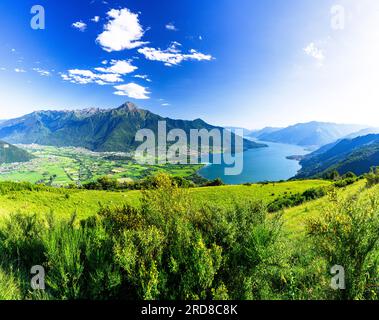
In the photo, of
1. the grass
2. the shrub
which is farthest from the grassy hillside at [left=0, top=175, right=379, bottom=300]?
the grass

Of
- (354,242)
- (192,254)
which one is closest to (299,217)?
(354,242)

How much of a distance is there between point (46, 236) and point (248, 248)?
21.8ft

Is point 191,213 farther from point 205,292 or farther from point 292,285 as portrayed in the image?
point 292,285

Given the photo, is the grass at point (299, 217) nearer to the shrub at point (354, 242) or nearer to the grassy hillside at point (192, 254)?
the grassy hillside at point (192, 254)

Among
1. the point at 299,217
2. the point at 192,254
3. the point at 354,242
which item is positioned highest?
the point at 354,242

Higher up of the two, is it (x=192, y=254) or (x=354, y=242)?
(x=354, y=242)

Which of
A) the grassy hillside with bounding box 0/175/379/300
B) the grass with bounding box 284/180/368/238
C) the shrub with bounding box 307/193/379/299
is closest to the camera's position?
the shrub with bounding box 307/193/379/299

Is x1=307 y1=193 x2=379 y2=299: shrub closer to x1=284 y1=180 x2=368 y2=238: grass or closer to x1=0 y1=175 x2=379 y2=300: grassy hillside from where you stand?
x1=0 y1=175 x2=379 y2=300: grassy hillside

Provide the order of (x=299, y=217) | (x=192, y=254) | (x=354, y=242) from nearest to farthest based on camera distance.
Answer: (x=354, y=242) → (x=192, y=254) → (x=299, y=217)

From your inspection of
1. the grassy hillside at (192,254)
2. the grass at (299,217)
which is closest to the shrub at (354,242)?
the grassy hillside at (192,254)

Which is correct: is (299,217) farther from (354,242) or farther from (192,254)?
(192,254)

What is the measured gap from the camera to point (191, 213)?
29.7 ft

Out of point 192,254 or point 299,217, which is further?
point 299,217

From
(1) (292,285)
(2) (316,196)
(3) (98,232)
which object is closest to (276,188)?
(2) (316,196)
